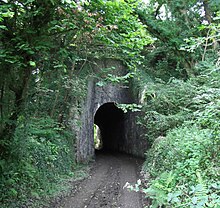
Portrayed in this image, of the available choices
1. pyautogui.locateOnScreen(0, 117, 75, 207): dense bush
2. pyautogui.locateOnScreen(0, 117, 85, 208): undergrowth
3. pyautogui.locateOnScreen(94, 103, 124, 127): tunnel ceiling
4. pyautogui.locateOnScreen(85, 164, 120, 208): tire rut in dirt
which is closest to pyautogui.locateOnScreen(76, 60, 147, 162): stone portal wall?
pyautogui.locateOnScreen(94, 103, 124, 127): tunnel ceiling

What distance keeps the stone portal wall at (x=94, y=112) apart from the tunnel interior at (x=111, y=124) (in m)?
1.02

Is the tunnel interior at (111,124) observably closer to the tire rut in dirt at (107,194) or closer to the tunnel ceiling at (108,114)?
the tunnel ceiling at (108,114)

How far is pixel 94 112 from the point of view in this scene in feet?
41.7

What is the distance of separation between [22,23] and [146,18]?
931 cm

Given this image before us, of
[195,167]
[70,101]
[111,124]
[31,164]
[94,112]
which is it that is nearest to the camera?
[195,167]

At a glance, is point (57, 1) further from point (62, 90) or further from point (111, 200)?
point (62, 90)

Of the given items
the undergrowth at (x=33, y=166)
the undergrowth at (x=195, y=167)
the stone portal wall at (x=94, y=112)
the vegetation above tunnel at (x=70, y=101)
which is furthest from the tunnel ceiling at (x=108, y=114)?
the undergrowth at (x=195, y=167)

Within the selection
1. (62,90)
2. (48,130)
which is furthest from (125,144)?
(48,130)

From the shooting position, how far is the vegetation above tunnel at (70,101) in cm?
360

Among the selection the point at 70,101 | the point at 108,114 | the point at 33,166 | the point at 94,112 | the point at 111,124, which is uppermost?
the point at 70,101

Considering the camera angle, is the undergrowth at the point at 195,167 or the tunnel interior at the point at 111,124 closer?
the undergrowth at the point at 195,167

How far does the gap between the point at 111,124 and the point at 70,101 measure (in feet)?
31.9

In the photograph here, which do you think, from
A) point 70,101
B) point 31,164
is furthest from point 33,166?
point 70,101

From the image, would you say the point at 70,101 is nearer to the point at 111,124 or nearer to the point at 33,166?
the point at 33,166
